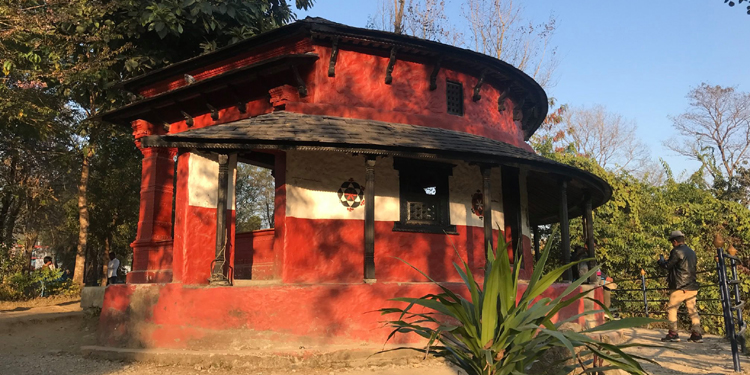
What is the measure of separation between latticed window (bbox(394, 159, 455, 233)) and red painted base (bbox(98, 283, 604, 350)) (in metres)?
2.24

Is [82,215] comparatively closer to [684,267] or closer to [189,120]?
[189,120]

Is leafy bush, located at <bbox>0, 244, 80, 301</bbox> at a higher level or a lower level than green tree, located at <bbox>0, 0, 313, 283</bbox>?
lower

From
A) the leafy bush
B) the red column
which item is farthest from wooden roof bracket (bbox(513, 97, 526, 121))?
the leafy bush

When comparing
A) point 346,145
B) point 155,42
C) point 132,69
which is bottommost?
point 346,145

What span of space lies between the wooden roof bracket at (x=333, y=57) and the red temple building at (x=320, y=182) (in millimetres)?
32

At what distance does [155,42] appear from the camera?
15.1 meters

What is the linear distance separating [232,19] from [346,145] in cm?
894

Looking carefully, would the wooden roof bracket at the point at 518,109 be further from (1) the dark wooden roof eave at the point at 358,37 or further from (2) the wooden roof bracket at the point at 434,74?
(2) the wooden roof bracket at the point at 434,74

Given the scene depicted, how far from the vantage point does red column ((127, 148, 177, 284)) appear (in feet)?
35.8

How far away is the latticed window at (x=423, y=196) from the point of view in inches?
389

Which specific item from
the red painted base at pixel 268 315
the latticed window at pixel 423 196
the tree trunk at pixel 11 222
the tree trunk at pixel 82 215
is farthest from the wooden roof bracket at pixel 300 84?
the tree trunk at pixel 11 222

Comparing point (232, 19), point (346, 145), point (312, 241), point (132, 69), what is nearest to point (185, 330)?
point (312, 241)

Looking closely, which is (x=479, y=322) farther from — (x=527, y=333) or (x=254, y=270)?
(x=254, y=270)

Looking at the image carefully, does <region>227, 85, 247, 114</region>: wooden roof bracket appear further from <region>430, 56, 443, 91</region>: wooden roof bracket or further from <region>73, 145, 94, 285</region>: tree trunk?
<region>73, 145, 94, 285</region>: tree trunk
